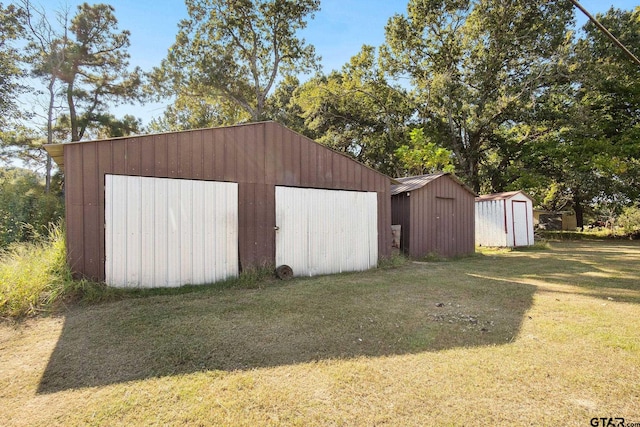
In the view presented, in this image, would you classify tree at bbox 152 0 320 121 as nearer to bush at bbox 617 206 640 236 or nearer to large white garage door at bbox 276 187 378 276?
large white garage door at bbox 276 187 378 276

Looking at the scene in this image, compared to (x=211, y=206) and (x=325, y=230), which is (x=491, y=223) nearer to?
(x=325, y=230)

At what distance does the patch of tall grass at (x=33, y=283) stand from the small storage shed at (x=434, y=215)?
8115 millimetres

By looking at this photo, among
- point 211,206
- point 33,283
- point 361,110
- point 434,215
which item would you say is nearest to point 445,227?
point 434,215

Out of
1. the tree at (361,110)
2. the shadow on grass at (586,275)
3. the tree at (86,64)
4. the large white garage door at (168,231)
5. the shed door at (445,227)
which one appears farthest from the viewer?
the tree at (361,110)

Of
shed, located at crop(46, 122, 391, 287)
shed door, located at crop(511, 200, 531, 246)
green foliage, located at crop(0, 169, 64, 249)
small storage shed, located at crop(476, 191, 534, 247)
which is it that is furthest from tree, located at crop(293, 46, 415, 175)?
green foliage, located at crop(0, 169, 64, 249)

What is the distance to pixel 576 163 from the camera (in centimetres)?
1794

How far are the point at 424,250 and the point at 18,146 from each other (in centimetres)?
1980

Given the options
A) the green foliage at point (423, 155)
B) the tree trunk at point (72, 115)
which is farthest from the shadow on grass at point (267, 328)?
the tree trunk at point (72, 115)

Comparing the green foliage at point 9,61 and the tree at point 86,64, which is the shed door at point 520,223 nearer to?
the tree at point 86,64

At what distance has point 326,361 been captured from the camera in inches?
112

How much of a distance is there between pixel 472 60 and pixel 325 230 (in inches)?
676

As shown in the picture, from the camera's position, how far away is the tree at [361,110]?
19328 millimetres

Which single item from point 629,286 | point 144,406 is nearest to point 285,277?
point 144,406

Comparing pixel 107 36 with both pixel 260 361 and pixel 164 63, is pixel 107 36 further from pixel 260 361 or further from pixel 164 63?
pixel 260 361
